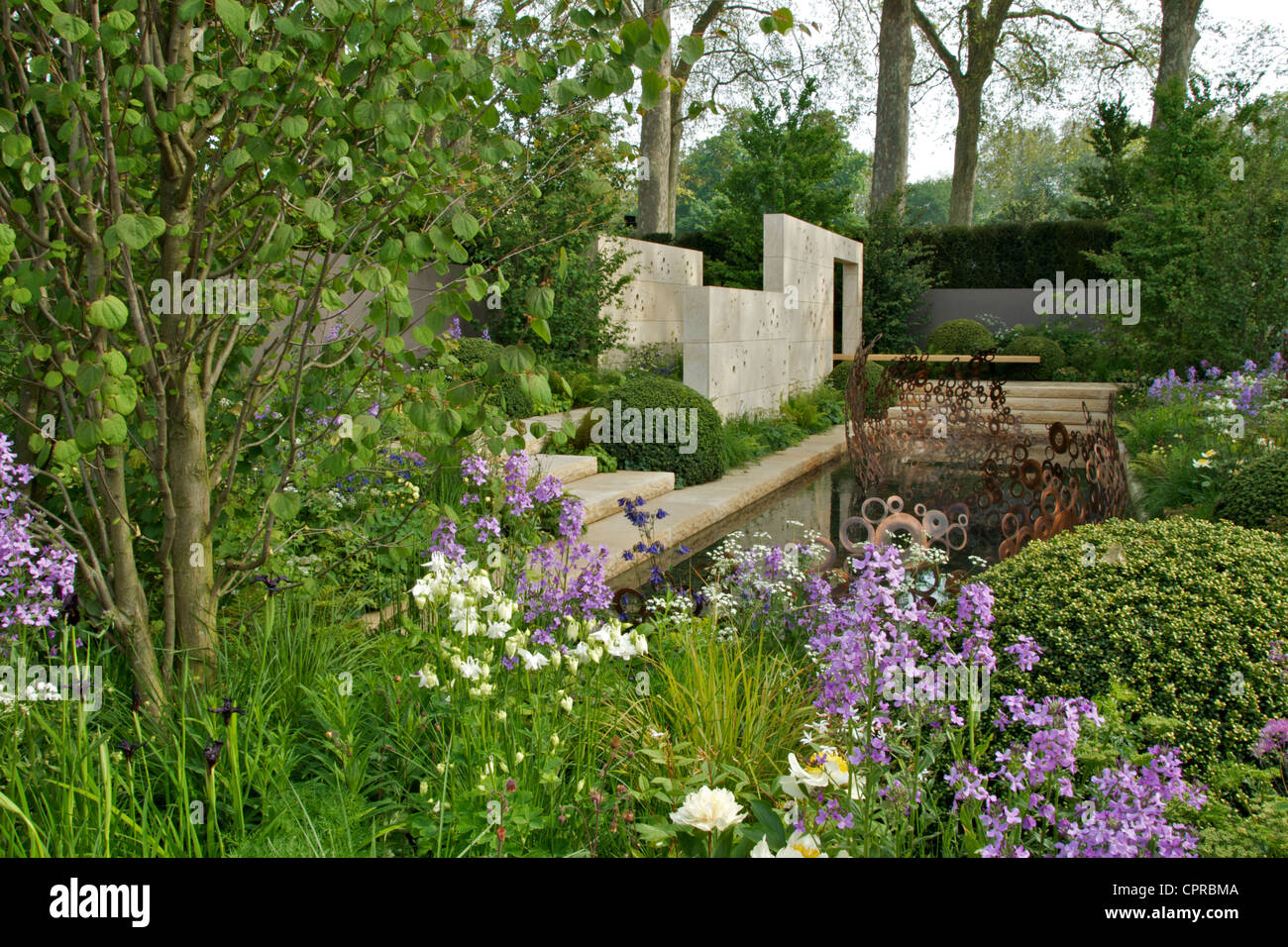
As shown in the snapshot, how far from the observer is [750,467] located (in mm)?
10016

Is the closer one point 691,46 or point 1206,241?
point 691,46

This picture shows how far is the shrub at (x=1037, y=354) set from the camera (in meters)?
17.4

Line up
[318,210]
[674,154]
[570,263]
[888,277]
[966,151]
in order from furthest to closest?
[966,151] → [674,154] → [888,277] → [570,263] → [318,210]

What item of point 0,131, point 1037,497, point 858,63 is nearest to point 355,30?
point 0,131

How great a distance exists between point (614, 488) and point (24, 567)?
5.29m

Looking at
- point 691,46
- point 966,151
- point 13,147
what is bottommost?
point 13,147

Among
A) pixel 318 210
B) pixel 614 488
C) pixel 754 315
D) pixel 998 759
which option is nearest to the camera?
pixel 998 759

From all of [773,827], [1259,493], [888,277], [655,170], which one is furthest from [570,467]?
[888,277]

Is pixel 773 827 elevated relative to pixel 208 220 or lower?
lower

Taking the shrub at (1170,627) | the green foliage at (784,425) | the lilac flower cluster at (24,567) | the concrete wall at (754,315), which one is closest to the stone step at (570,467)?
the green foliage at (784,425)

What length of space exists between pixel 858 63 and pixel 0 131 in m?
30.8

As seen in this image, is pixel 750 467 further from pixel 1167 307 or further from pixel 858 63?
pixel 858 63

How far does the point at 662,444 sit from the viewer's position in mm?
9062

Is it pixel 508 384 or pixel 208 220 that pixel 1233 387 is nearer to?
pixel 508 384
